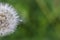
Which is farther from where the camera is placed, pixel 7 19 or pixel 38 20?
pixel 38 20

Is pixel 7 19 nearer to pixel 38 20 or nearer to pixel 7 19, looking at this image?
pixel 7 19

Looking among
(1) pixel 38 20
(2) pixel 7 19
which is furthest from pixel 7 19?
(1) pixel 38 20

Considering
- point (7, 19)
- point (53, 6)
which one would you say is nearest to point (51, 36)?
point (53, 6)

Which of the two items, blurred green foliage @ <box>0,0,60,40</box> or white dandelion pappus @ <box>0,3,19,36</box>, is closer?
white dandelion pappus @ <box>0,3,19,36</box>

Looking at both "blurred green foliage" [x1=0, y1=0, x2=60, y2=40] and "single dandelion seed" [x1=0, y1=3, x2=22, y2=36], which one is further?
"blurred green foliage" [x1=0, y1=0, x2=60, y2=40]
